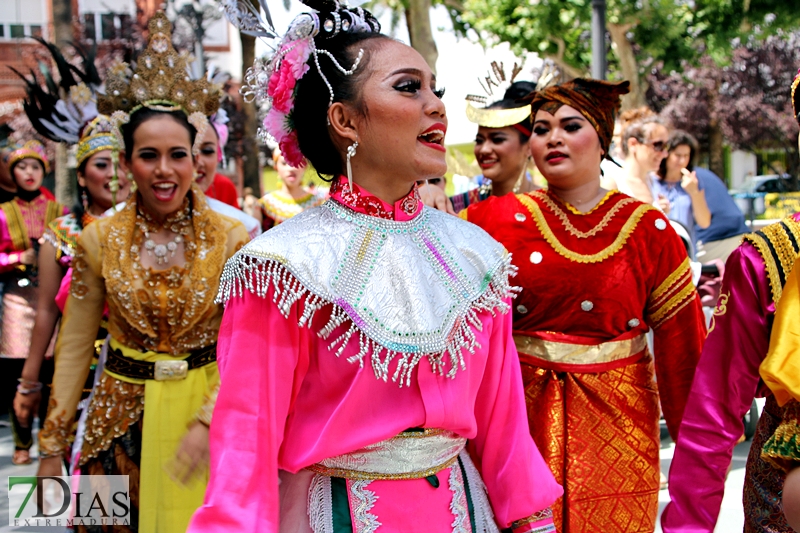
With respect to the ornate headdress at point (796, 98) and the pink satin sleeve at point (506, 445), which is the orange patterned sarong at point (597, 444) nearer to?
the pink satin sleeve at point (506, 445)

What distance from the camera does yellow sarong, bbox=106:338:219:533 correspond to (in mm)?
3068

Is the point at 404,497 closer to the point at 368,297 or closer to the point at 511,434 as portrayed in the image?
the point at 511,434

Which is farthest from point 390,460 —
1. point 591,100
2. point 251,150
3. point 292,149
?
point 251,150

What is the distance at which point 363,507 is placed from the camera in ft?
6.06

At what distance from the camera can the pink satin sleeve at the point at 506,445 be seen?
1996mm

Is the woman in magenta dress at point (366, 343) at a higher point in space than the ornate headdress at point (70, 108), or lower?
lower

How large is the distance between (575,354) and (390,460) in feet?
4.21

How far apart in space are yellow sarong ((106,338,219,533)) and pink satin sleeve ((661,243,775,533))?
1.73 m

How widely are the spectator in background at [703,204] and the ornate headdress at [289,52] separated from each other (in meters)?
5.28

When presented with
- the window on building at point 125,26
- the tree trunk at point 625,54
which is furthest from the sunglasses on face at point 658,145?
the window on building at point 125,26

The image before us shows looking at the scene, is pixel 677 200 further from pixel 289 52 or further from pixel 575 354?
pixel 289 52

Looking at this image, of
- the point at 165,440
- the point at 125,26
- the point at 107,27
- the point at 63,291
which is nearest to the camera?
the point at 165,440

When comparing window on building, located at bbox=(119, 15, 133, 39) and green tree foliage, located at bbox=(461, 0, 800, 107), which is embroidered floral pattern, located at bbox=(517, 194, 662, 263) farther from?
window on building, located at bbox=(119, 15, 133, 39)

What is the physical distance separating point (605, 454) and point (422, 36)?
→ 33.4 ft
